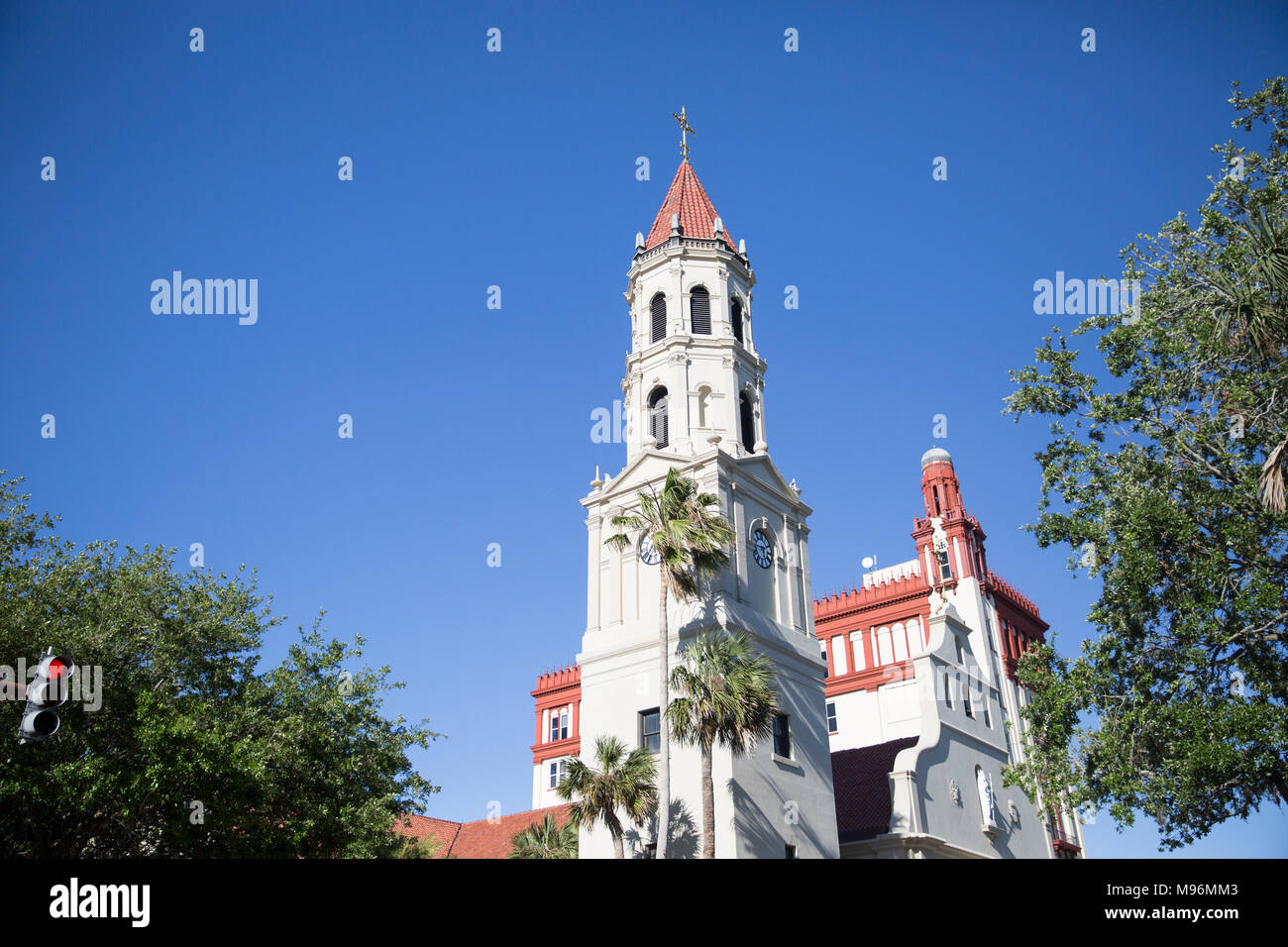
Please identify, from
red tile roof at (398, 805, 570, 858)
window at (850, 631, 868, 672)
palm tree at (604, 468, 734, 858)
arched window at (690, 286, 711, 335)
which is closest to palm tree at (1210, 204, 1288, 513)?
palm tree at (604, 468, 734, 858)

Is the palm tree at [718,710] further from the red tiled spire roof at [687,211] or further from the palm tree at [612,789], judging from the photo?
the red tiled spire roof at [687,211]

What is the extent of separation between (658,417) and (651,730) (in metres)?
12.3

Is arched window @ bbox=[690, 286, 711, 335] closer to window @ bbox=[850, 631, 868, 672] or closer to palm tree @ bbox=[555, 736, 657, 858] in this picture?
palm tree @ bbox=[555, 736, 657, 858]

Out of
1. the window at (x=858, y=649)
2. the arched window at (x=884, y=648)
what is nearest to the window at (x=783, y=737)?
the arched window at (x=884, y=648)

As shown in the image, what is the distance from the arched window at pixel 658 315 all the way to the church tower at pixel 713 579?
2.3 inches

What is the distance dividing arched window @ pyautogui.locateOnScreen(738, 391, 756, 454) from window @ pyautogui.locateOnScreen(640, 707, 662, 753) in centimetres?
1120

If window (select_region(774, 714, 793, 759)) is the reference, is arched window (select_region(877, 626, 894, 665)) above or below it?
above

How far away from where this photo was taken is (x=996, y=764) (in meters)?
41.8

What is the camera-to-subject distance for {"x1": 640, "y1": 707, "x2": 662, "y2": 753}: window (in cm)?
3000

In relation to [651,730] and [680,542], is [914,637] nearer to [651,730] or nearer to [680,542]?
[651,730]

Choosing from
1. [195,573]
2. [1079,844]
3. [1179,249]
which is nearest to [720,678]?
[195,573]

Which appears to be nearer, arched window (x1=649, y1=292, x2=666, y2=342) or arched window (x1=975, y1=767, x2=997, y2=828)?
arched window (x1=649, y1=292, x2=666, y2=342)
